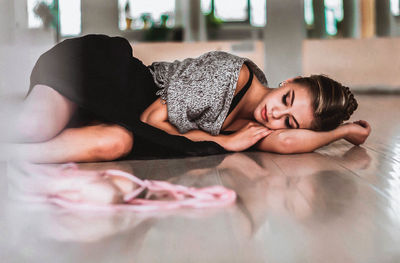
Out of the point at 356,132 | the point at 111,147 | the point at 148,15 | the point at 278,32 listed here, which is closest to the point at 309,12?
the point at 278,32

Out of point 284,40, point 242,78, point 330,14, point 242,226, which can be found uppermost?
point 330,14

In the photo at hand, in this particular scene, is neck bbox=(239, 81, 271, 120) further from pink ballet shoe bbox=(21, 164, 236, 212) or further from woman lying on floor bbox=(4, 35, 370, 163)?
pink ballet shoe bbox=(21, 164, 236, 212)

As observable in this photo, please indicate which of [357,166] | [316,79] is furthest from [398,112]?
[357,166]

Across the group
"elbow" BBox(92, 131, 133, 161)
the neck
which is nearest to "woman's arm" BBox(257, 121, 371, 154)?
the neck

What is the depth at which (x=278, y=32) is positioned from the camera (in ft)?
12.6

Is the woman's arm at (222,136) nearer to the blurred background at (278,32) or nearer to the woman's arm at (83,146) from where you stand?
the woman's arm at (83,146)

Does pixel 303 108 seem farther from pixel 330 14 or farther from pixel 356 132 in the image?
pixel 330 14

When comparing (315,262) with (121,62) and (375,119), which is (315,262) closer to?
(121,62)

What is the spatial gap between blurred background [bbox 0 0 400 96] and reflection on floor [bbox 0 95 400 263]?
3.03 meters

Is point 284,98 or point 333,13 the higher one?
point 333,13

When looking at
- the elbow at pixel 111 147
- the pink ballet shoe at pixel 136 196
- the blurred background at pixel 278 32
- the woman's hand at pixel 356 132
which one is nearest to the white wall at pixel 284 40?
the blurred background at pixel 278 32

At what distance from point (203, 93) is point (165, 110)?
140 millimetres

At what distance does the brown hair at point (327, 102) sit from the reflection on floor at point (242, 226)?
12.2 inches

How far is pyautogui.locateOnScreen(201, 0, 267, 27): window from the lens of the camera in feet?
13.1
